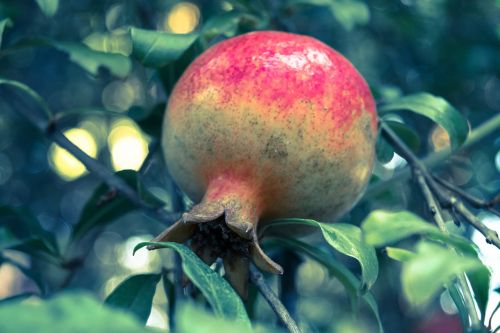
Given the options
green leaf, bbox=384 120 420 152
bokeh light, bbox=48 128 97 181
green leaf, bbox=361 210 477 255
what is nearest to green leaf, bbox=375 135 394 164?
green leaf, bbox=384 120 420 152

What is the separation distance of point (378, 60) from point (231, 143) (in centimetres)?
175

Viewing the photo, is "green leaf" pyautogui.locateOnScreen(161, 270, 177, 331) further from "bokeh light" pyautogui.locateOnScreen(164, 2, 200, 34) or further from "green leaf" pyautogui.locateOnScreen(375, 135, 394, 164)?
"bokeh light" pyautogui.locateOnScreen(164, 2, 200, 34)

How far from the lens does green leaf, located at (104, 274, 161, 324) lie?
1059 mm

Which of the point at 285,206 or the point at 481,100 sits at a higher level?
the point at 285,206

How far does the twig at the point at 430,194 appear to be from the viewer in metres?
0.78

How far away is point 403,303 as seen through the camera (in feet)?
8.81

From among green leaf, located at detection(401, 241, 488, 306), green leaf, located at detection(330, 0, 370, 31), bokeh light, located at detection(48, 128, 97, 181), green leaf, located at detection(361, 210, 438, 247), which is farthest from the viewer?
bokeh light, located at detection(48, 128, 97, 181)

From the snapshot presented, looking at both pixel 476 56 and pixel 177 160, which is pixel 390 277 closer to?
pixel 476 56

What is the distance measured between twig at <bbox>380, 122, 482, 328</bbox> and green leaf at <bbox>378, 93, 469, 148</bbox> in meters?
0.07

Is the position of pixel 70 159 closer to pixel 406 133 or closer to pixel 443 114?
pixel 406 133

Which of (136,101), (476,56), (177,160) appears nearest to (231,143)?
(177,160)

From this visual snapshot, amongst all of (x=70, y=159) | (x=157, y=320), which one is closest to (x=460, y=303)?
(x=70, y=159)

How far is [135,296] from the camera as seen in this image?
108 cm

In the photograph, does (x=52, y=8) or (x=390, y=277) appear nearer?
(x=52, y=8)
